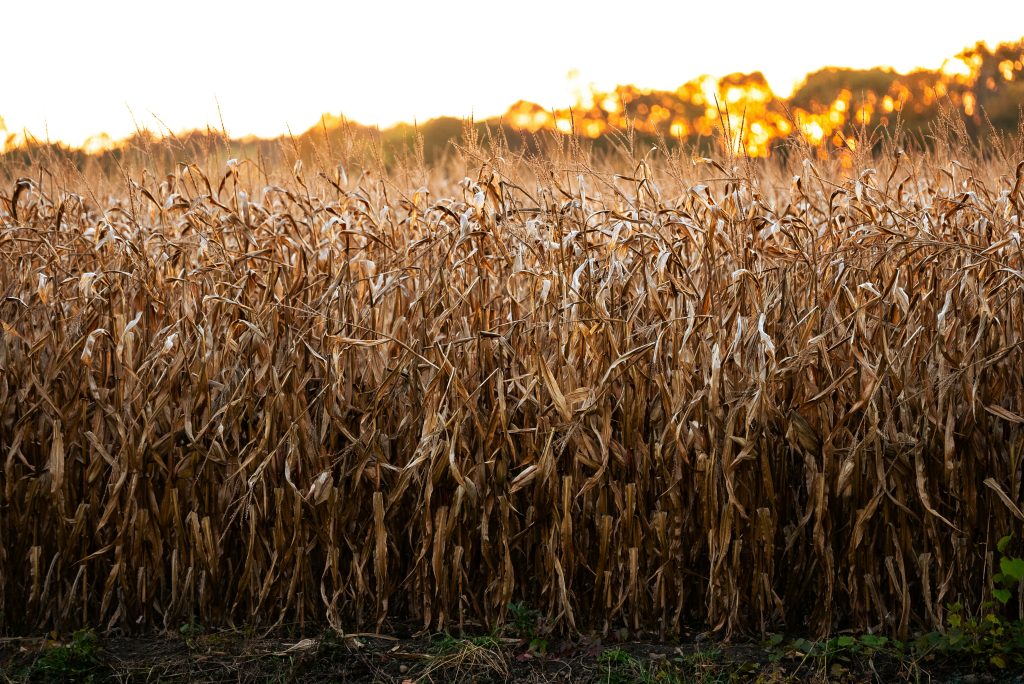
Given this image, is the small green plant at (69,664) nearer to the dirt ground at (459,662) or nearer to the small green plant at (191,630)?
the dirt ground at (459,662)

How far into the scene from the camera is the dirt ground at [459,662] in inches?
117

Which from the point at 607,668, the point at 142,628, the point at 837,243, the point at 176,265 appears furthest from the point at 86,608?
the point at 837,243

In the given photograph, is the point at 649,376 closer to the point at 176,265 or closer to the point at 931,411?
the point at 931,411

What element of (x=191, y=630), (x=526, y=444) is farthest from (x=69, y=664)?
(x=526, y=444)

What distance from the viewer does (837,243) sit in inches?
155

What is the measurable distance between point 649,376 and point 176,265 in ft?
7.38

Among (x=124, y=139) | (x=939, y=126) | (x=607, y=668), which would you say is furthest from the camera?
(x=124, y=139)

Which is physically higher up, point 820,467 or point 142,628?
point 820,467

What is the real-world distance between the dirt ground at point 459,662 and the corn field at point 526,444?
11 cm

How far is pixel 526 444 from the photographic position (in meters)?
3.21

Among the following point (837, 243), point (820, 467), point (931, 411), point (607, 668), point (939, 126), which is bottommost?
point (607, 668)

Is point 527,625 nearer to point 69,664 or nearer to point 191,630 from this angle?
point 191,630

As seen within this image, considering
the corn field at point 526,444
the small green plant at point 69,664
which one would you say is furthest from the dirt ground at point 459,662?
the corn field at point 526,444

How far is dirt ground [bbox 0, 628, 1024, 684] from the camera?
2.97 m
